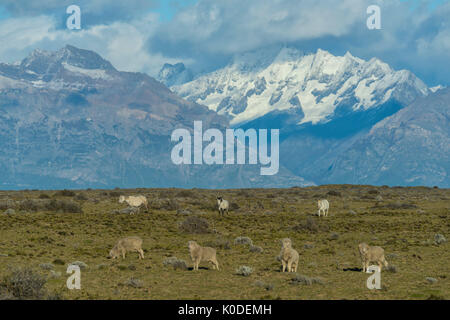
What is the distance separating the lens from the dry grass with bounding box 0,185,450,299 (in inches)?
1012

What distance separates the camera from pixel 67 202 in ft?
188

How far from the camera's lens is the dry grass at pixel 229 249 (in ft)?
84.3

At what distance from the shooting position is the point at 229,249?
38469mm

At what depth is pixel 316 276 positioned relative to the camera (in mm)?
28828

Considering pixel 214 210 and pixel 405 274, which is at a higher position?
pixel 214 210
